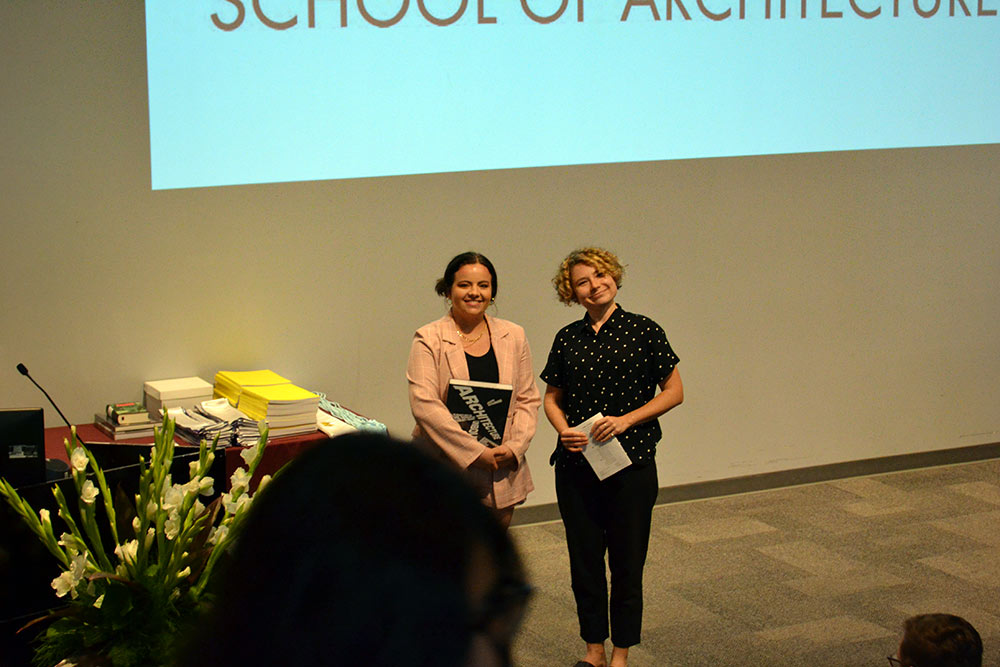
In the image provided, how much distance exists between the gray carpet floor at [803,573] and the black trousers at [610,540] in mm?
190

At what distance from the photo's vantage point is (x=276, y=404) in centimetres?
372

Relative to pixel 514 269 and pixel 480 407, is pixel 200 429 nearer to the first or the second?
pixel 480 407

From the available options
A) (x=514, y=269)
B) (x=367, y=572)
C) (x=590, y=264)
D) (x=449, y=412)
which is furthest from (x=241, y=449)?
(x=367, y=572)

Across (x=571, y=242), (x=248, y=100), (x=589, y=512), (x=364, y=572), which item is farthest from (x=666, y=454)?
(x=364, y=572)

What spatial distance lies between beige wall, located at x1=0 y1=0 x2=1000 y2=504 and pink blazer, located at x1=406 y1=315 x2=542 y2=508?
1048 mm

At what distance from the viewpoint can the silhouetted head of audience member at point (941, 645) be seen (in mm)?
2227

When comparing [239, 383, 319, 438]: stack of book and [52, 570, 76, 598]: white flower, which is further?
[239, 383, 319, 438]: stack of book

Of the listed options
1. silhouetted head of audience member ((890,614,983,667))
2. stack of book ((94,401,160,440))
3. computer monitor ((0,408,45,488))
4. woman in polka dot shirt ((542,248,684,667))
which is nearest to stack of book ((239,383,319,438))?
stack of book ((94,401,160,440))

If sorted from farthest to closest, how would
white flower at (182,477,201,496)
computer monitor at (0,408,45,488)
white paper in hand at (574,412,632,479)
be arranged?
white paper in hand at (574,412,632,479), computer monitor at (0,408,45,488), white flower at (182,477,201,496)

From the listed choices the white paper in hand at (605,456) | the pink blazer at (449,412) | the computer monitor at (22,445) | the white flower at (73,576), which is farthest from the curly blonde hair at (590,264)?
the white flower at (73,576)

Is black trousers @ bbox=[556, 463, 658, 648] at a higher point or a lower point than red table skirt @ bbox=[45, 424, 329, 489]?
lower

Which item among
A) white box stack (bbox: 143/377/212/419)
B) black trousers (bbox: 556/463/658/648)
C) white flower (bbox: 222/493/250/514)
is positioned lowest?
black trousers (bbox: 556/463/658/648)

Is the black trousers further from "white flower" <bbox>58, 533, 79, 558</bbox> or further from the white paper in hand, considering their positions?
"white flower" <bbox>58, 533, 79, 558</bbox>

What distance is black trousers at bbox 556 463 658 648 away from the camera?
340 cm
